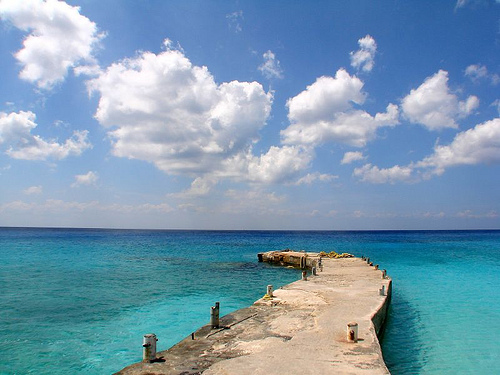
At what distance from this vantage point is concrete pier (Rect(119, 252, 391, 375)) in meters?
8.91

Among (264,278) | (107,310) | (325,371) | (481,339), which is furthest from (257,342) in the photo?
(264,278)

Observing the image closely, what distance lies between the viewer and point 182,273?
117 feet

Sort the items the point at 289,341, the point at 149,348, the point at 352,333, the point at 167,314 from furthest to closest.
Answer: the point at 167,314 < the point at 289,341 < the point at 352,333 < the point at 149,348

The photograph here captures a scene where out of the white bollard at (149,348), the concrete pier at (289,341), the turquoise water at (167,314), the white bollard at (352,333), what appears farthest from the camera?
the turquoise water at (167,314)

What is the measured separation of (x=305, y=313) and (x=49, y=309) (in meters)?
16.0

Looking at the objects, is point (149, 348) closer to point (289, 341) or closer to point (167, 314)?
point (289, 341)

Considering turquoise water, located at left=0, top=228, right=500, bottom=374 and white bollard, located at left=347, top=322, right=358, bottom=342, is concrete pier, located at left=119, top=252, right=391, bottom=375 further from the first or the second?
turquoise water, located at left=0, top=228, right=500, bottom=374

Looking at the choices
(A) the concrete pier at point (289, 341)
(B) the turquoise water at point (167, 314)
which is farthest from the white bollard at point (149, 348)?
(B) the turquoise water at point (167, 314)

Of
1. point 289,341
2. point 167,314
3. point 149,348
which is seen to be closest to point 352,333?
point 289,341

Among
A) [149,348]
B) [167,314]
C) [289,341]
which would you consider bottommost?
[167,314]

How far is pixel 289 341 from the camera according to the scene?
10.9 meters

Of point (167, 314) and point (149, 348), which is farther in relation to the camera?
point (167, 314)

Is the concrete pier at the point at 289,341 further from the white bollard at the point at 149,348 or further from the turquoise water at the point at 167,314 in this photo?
the turquoise water at the point at 167,314

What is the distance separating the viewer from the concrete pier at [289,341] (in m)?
8.91
